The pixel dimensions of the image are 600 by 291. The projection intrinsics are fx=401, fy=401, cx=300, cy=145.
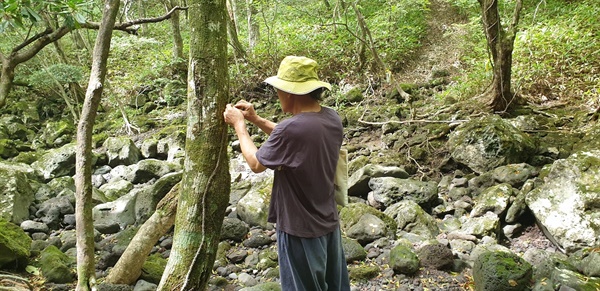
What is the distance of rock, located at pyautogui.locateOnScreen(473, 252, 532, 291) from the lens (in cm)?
347

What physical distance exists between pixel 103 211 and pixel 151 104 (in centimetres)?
862

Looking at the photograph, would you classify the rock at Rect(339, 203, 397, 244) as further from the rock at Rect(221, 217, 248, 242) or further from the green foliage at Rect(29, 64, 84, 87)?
the green foliage at Rect(29, 64, 84, 87)

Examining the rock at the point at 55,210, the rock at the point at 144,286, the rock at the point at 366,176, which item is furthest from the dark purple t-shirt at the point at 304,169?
the rock at the point at 55,210

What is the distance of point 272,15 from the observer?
14.6 metres

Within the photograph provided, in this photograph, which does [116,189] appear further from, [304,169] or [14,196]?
[304,169]

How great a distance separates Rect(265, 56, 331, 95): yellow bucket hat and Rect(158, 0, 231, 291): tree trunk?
44 centimetres

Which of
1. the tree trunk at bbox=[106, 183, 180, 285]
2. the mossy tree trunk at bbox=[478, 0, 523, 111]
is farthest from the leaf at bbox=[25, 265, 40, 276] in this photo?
the mossy tree trunk at bbox=[478, 0, 523, 111]

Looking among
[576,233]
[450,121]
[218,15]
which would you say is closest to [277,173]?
[218,15]

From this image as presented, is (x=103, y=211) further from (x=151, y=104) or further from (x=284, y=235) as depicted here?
(x=151, y=104)

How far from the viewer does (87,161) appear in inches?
131

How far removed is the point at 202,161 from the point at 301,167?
0.70 m

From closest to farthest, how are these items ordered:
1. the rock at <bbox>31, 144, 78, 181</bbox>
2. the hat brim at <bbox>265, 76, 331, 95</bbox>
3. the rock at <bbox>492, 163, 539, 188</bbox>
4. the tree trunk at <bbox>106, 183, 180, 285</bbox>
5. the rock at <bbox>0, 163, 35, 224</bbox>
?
the hat brim at <bbox>265, 76, 331, 95</bbox>, the tree trunk at <bbox>106, 183, 180, 285</bbox>, the rock at <bbox>492, 163, 539, 188</bbox>, the rock at <bbox>0, 163, 35, 224</bbox>, the rock at <bbox>31, 144, 78, 181</bbox>

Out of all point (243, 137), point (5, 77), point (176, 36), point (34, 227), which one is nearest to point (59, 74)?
point (176, 36)

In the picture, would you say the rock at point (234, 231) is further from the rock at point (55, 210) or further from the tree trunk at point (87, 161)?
the rock at point (55, 210)
